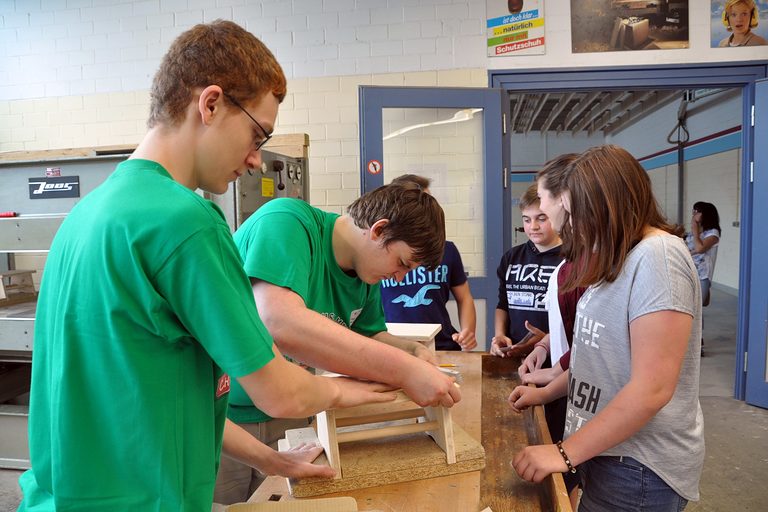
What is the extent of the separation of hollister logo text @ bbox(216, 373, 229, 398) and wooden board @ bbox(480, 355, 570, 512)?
544 millimetres

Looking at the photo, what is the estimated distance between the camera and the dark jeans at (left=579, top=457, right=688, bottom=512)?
1.19 meters

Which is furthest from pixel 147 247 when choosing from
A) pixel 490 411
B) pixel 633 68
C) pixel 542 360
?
pixel 633 68

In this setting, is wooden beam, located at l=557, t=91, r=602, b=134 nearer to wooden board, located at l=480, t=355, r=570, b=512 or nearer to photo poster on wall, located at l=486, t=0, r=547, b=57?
photo poster on wall, located at l=486, t=0, r=547, b=57

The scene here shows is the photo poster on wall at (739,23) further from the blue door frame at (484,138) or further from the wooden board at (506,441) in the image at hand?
the wooden board at (506,441)

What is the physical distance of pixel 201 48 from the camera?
32.2 inches

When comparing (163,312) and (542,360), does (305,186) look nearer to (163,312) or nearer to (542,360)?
(542,360)

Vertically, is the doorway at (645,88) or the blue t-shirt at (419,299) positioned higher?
the doorway at (645,88)

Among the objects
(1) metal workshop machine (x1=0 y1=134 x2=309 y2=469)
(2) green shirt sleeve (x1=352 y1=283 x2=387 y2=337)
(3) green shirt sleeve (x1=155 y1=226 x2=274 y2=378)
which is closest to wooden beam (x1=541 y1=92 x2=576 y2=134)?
(1) metal workshop machine (x1=0 y1=134 x2=309 y2=469)

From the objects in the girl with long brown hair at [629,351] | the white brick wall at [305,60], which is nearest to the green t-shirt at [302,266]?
the girl with long brown hair at [629,351]

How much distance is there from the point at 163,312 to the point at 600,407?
98cm

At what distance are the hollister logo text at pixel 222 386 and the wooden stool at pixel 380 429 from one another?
270 millimetres

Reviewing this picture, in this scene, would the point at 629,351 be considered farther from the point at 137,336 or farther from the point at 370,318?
the point at 137,336

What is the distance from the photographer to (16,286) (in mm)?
3852

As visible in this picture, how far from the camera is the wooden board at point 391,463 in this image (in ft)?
3.56
